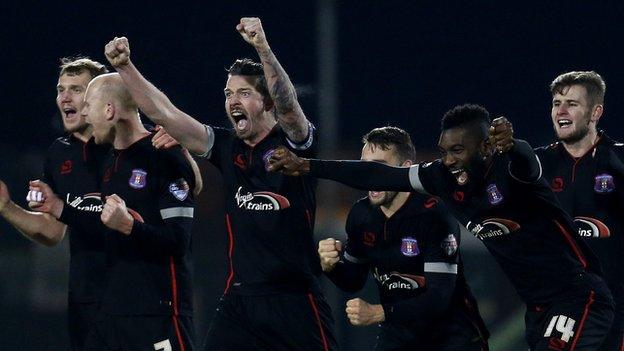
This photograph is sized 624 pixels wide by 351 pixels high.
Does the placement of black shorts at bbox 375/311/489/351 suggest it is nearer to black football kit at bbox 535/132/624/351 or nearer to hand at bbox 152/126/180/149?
black football kit at bbox 535/132/624/351

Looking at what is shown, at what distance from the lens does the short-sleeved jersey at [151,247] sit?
624 cm

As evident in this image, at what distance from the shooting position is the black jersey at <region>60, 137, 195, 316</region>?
624 cm

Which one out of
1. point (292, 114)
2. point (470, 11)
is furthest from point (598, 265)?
point (470, 11)

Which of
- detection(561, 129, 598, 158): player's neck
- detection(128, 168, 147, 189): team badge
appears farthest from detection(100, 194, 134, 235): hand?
detection(561, 129, 598, 158): player's neck

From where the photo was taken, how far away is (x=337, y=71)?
27.9 feet

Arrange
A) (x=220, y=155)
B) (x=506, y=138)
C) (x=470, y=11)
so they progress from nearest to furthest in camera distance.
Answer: (x=506, y=138)
(x=220, y=155)
(x=470, y=11)

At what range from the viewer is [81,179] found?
6641 mm

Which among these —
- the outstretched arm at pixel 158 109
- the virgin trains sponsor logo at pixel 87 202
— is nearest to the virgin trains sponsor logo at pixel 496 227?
the outstretched arm at pixel 158 109

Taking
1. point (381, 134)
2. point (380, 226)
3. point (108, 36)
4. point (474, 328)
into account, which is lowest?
point (474, 328)

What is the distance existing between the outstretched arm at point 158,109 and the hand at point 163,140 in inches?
4.4

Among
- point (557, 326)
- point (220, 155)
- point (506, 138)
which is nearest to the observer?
point (506, 138)

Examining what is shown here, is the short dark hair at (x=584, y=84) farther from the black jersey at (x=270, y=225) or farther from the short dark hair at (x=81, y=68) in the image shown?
the short dark hair at (x=81, y=68)

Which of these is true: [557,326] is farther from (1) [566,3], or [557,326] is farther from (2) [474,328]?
(1) [566,3]

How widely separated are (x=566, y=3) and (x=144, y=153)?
12.4 feet
